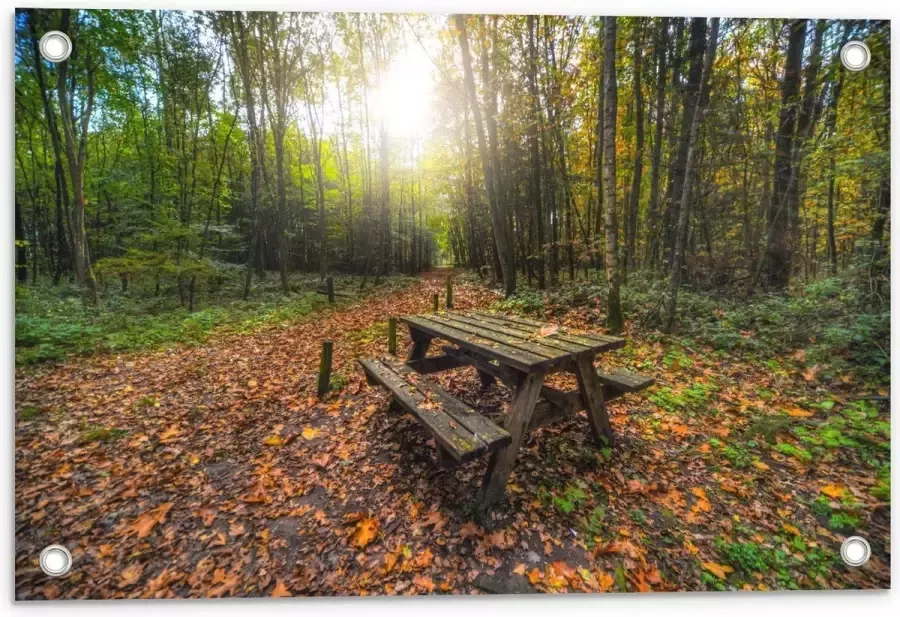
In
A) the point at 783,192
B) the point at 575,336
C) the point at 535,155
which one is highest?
the point at 535,155

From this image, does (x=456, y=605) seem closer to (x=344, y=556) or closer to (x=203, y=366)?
(x=344, y=556)

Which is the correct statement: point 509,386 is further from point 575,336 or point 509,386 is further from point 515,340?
point 575,336

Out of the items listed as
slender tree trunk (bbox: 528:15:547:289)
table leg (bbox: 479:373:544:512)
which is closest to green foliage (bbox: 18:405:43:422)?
table leg (bbox: 479:373:544:512)

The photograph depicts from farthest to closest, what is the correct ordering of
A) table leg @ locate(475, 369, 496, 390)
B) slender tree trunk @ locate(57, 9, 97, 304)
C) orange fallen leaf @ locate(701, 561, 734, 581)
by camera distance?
table leg @ locate(475, 369, 496, 390), slender tree trunk @ locate(57, 9, 97, 304), orange fallen leaf @ locate(701, 561, 734, 581)

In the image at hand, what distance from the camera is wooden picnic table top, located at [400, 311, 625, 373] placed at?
215 cm

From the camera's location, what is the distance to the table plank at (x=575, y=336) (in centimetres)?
241

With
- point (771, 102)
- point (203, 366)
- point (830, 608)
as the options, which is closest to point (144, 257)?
point (203, 366)

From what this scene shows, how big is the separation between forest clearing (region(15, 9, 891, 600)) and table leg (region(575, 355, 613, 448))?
1.2 inches

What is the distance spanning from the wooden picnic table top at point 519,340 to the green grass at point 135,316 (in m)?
2.85

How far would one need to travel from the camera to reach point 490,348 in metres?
2.38

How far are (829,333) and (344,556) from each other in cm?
483

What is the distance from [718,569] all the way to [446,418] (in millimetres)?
1667

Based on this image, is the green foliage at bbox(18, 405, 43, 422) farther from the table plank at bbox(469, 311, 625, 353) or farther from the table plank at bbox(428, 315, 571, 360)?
the table plank at bbox(469, 311, 625, 353)

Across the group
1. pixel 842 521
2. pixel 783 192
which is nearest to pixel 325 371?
Answer: pixel 842 521
